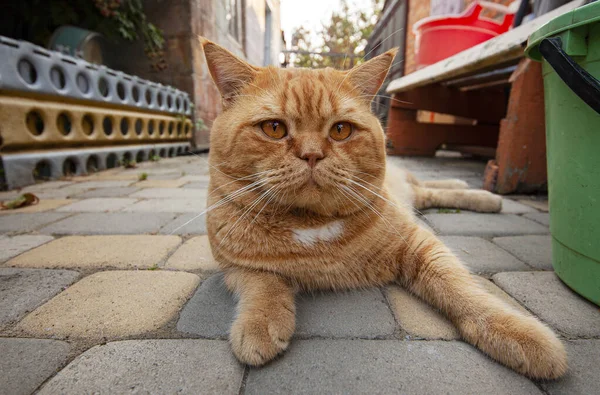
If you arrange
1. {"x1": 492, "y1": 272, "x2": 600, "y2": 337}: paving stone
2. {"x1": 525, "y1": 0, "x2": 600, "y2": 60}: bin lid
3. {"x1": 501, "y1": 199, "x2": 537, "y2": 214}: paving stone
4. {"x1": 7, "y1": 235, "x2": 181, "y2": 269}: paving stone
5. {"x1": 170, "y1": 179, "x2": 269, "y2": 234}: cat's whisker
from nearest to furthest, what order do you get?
{"x1": 525, "y1": 0, "x2": 600, "y2": 60}: bin lid, {"x1": 492, "y1": 272, "x2": 600, "y2": 337}: paving stone, {"x1": 170, "y1": 179, "x2": 269, "y2": 234}: cat's whisker, {"x1": 7, "y1": 235, "x2": 181, "y2": 269}: paving stone, {"x1": 501, "y1": 199, "x2": 537, "y2": 214}: paving stone

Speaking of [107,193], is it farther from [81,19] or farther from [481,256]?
[81,19]

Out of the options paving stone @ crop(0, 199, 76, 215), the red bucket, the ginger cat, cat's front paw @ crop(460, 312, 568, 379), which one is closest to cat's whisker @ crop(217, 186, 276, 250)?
the ginger cat

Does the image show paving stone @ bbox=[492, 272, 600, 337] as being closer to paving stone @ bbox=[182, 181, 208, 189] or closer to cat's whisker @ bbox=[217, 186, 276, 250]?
cat's whisker @ bbox=[217, 186, 276, 250]

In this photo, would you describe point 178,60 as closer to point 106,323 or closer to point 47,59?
point 47,59

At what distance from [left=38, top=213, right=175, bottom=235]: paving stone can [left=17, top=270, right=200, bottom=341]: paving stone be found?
1.97 ft

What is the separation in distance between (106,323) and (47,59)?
319 cm

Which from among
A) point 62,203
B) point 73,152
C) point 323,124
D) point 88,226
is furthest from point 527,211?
point 73,152

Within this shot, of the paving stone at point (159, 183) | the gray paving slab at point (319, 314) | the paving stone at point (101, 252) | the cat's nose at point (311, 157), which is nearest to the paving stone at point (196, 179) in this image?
the paving stone at point (159, 183)

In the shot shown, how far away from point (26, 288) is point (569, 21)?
2.09 metres

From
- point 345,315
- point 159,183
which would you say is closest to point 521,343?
point 345,315

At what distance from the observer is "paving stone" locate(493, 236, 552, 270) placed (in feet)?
4.79

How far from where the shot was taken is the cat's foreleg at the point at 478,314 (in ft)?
2.78

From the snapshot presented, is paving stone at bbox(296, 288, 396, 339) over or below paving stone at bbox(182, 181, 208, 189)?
below

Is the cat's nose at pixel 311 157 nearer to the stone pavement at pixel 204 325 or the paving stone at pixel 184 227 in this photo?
the stone pavement at pixel 204 325
